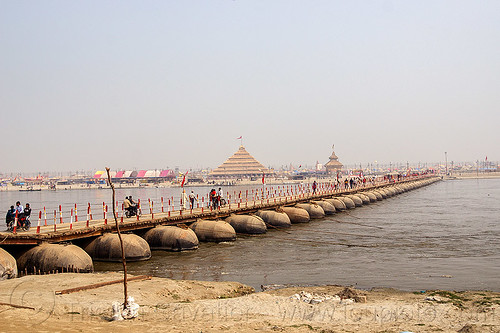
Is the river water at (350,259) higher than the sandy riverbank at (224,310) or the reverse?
the reverse

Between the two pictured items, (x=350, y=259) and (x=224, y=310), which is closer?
(x=224, y=310)

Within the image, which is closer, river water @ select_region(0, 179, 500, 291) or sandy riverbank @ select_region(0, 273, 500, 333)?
sandy riverbank @ select_region(0, 273, 500, 333)

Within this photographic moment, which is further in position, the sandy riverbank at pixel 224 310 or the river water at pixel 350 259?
the river water at pixel 350 259

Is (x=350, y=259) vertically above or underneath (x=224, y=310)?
underneath

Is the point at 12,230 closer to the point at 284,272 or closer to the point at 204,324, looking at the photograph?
the point at 284,272

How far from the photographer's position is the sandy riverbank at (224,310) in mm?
11188

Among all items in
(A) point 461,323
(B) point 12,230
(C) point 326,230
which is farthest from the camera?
(C) point 326,230

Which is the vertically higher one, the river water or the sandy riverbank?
the sandy riverbank

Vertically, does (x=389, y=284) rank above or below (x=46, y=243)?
below

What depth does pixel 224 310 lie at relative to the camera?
12.8m

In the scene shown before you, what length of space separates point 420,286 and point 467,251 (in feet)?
32.8

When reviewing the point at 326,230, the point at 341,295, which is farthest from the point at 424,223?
the point at 341,295

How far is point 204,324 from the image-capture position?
450 inches

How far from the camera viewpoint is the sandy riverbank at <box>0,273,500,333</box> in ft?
36.7
